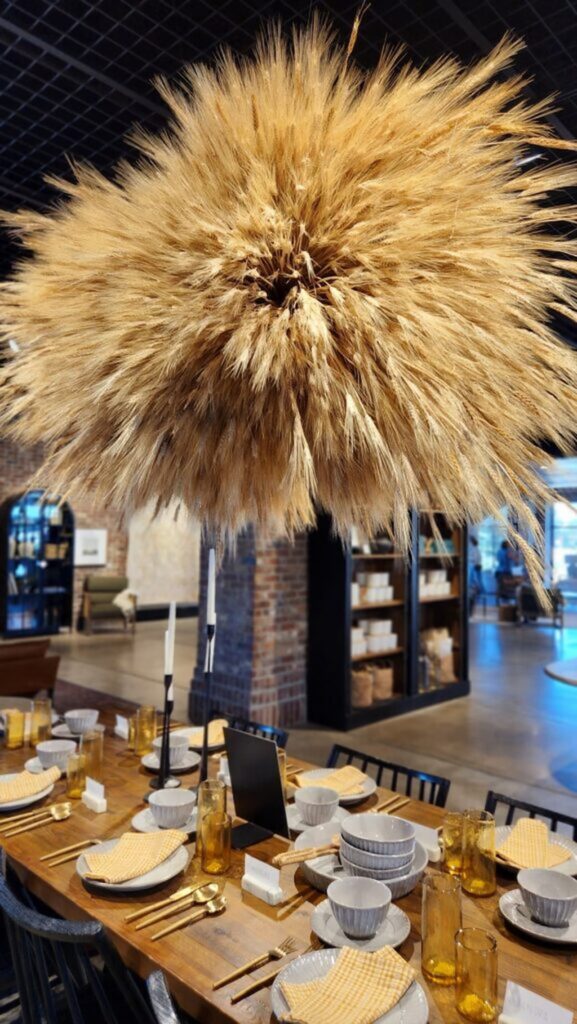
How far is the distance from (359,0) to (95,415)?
161cm

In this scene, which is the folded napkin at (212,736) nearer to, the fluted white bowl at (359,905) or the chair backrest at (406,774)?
the chair backrest at (406,774)

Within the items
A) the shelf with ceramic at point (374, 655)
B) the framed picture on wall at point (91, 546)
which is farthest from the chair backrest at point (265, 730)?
the framed picture on wall at point (91, 546)

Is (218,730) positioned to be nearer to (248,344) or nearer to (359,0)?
(248,344)

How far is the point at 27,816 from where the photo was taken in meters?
1.68

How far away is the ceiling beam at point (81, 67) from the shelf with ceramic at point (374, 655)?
3735mm

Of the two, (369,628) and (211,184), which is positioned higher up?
(211,184)

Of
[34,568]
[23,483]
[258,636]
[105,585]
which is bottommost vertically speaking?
[258,636]

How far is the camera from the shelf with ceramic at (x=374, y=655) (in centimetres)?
499

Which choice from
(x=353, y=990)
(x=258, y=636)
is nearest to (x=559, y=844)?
(x=353, y=990)

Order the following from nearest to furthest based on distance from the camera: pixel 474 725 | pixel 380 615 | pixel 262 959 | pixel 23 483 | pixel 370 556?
1. pixel 262 959
2. pixel 474 725
3. pixel 370 556
4. pixel 380 615
5. pixel 23 483

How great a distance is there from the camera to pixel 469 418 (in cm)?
79

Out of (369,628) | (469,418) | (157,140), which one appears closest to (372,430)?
(469,418)

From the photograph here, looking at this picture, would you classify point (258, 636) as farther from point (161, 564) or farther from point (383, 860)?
point (161, 564)

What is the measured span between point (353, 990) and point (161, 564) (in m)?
10.5
